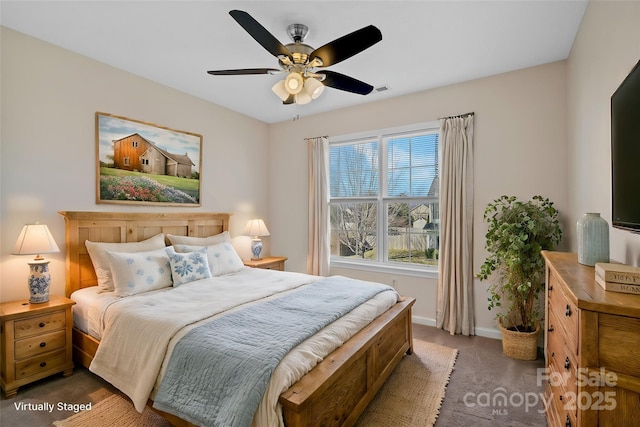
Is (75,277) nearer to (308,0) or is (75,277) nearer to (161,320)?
(161,320)

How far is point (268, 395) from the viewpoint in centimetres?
146

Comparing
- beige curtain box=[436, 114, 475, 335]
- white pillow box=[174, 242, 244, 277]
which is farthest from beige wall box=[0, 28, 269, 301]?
beige curtain box=[436, 114, 475, 335]

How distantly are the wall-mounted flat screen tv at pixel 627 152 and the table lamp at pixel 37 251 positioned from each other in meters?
3.63

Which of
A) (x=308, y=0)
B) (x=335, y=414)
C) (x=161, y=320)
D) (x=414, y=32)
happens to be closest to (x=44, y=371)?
(x=161, y=320)

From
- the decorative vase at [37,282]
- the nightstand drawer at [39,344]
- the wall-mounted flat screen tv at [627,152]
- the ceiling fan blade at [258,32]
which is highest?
the ceiling fan blade at [258,32]

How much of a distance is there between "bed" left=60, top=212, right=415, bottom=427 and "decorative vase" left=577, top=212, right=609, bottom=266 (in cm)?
132

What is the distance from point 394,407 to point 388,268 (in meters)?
2.07

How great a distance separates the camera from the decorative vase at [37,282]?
248 cm

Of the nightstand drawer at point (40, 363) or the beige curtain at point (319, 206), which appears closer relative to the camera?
the nightstand drawer at point (40, 363)

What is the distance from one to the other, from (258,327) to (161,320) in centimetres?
66

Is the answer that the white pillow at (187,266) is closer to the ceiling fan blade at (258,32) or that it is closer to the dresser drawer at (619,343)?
the ceiling fan blade at (258,32)

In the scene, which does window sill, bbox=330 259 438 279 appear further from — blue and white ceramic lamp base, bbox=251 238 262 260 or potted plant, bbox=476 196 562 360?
blue and white ceramic lamp base, bbox=251 238 262 260

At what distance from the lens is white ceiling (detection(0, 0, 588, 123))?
225 cm

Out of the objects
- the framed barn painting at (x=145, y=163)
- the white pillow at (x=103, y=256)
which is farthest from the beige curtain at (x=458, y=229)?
the white pillow at (x=103, y=256)
